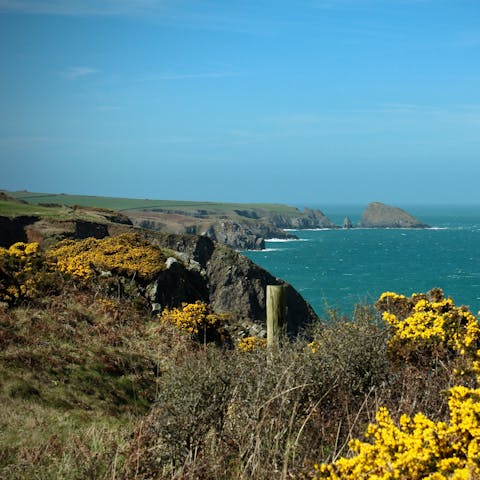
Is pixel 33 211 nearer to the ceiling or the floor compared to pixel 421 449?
nearer to the ceiling

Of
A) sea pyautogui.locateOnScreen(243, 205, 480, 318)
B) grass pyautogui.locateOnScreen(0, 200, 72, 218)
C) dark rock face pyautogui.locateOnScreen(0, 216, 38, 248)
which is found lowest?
sea pyautogui.locateOnScreen(243, 205, 480, 318)

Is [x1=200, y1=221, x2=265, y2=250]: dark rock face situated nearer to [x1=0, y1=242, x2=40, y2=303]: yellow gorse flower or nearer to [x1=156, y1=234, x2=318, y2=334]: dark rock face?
[x1=156, y1=234, x2=318, y2=334]: dark rock face

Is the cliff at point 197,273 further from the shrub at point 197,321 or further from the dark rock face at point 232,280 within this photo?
the shrub at point 197,321

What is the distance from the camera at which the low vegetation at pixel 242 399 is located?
5.99m

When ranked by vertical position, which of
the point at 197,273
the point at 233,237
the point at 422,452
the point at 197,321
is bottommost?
the point at 233,237

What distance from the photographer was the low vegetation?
5988 mm

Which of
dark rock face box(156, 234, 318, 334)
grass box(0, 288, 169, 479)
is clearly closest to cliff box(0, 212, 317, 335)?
dark rock face box(156, 234, 318, 334)

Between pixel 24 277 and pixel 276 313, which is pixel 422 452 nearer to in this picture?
pixel 276 313

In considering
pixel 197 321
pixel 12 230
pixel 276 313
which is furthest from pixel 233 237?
pixel 276 313

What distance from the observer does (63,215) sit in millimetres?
35938

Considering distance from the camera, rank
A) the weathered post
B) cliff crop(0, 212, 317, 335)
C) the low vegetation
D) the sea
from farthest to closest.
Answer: the sea < cliff crop(0, 212, 317, 335) < the weathered post < the low vegetation

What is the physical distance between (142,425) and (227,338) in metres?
12.6

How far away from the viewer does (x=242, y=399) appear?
338 inches

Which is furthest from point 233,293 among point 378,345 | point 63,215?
point 378,345
